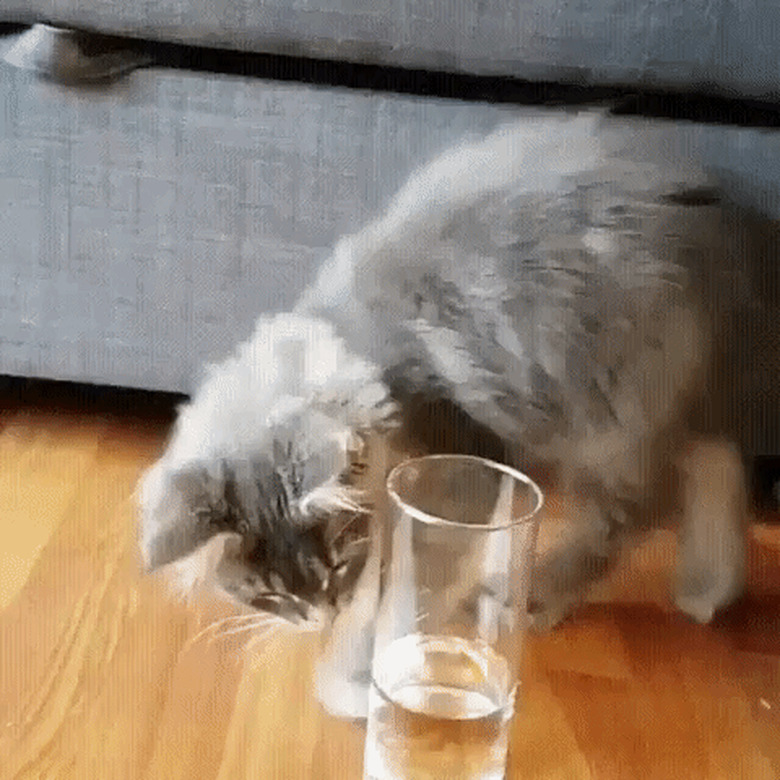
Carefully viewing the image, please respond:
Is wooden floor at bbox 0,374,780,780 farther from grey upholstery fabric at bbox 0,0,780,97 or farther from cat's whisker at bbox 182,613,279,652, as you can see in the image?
grey upholstery fabric at bbox 0,0,780,97

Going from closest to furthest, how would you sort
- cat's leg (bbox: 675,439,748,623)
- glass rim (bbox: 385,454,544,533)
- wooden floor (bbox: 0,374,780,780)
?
glass rim (bbox: 385,454,544,533) < wooden floor (bbox: 0,374,780,780) < cat's leg (bbox: 675,439,748,623)

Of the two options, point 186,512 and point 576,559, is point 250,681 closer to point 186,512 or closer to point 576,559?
point 186,512

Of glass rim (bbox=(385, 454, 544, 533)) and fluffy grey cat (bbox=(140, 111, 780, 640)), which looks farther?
fluffy grey cat (bbox=(140, 111, 780, 640))

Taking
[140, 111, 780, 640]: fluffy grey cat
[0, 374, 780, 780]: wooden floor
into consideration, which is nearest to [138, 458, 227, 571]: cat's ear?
[140, 111, 780, 640]: fluffy grey cat

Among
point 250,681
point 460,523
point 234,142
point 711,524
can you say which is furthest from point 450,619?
point 234,142

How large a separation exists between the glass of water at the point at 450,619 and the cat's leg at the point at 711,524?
37 centimetres

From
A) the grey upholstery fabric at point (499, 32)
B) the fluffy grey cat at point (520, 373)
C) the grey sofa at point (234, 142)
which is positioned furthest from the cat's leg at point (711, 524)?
the grey upholstery fabric at point (499, 32)

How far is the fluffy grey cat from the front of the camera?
1050 millimetres

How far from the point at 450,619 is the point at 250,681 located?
0.72 ft

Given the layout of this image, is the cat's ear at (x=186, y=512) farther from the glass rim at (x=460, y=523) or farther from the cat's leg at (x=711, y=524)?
the cat's leg at (x=711, y=524)

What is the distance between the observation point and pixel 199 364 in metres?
1.44

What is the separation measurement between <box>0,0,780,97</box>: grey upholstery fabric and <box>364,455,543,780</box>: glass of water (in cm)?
53

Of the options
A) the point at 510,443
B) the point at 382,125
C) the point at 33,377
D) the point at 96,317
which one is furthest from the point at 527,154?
the point at 33,377

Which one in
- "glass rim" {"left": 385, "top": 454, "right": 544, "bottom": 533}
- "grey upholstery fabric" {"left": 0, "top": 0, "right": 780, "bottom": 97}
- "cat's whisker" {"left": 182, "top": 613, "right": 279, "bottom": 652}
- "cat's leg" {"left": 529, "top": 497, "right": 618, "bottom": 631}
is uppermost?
"grey upholstery fabric" {"left": 0, "top": 0, "right": 780, "bottom": 97}
